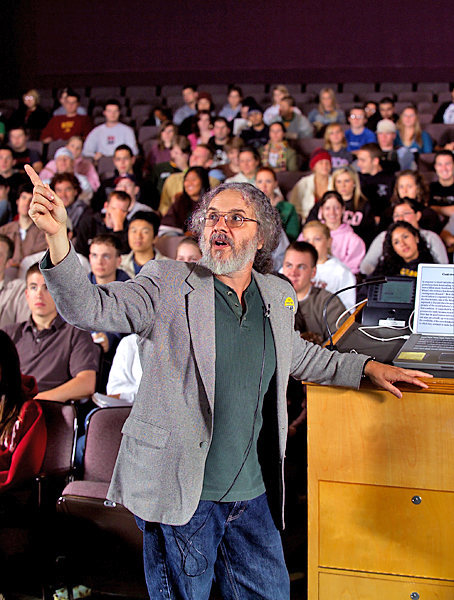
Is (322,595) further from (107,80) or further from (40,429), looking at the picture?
(107,80)

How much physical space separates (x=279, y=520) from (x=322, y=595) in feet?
0.53

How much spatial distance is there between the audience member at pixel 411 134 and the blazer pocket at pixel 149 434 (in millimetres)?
4268

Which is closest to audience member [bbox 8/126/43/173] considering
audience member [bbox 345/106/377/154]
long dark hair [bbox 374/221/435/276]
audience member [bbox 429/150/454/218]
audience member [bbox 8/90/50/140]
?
audience member [bbox 8/90/50/140]

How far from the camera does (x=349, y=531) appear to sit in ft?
3.78

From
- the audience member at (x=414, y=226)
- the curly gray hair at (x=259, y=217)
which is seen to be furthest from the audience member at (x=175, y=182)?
the curly gray hair at (x=259, y=217)

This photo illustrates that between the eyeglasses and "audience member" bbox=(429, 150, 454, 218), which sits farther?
"audience member" bbox=(429, 150, 454, 218)

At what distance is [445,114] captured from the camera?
17.9 ft

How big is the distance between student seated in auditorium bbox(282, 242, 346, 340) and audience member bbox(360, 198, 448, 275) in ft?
2.57

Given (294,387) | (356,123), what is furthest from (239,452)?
(356,123)

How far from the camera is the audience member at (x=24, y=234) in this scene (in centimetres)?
374

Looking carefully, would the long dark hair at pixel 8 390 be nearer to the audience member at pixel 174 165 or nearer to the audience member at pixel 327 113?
the audience member at pixel 174 165

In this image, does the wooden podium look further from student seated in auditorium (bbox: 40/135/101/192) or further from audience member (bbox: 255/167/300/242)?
student seated in auditorium (bbox: 40/135/101/192)

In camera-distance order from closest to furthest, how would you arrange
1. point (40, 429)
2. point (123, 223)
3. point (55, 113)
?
point (40, 429) → point (123, 223) → point (55, 113)

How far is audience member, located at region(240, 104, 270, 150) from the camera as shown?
5121mm
